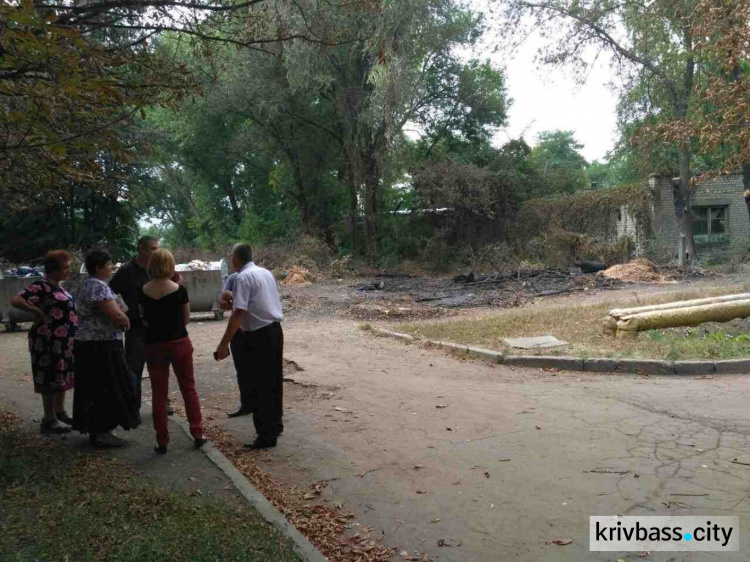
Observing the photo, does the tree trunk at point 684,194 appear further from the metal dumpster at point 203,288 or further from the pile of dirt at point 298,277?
the metal dumpster at point 203,288

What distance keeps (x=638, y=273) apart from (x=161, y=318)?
18.2 metres

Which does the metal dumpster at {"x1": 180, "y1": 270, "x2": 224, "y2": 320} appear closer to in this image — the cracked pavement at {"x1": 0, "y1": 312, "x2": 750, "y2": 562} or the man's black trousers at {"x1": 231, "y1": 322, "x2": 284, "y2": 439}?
the cracked pavement at {"x1": 0, "y1": 312, "x2": 750, "y2": 562}

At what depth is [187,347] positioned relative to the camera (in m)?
5.48

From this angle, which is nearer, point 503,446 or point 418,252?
point 503,446

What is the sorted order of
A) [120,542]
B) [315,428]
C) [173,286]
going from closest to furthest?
[120,542]
[173,286]
[315,428]

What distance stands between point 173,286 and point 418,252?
26754 millimetres

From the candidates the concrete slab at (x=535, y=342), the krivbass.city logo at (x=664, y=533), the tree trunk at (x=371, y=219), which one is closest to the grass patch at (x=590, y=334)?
the concrete slab at (x=535, y=342)

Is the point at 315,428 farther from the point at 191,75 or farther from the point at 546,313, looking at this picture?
the point at 546,313

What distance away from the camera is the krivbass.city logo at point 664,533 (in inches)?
141

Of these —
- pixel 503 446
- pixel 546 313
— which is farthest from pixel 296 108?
pixel 503 446

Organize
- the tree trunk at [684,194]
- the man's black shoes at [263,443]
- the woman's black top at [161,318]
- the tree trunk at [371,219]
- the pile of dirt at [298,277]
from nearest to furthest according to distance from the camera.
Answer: the woman's black top at [161,318], the man's black shoes at [263,443], the tree trunk at [684,194], the pile of dirt at [298,277], the tree trunk at [371,219]

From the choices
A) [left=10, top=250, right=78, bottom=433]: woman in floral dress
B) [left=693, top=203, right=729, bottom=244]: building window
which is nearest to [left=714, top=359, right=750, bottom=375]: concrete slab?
[left=10, top=250, right=78, bottom=433]: woman in floral dress

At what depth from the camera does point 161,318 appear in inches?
211

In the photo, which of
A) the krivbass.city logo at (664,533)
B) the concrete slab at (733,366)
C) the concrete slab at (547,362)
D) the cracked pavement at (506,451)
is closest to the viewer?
the krivbass.city logo at (664,533)
